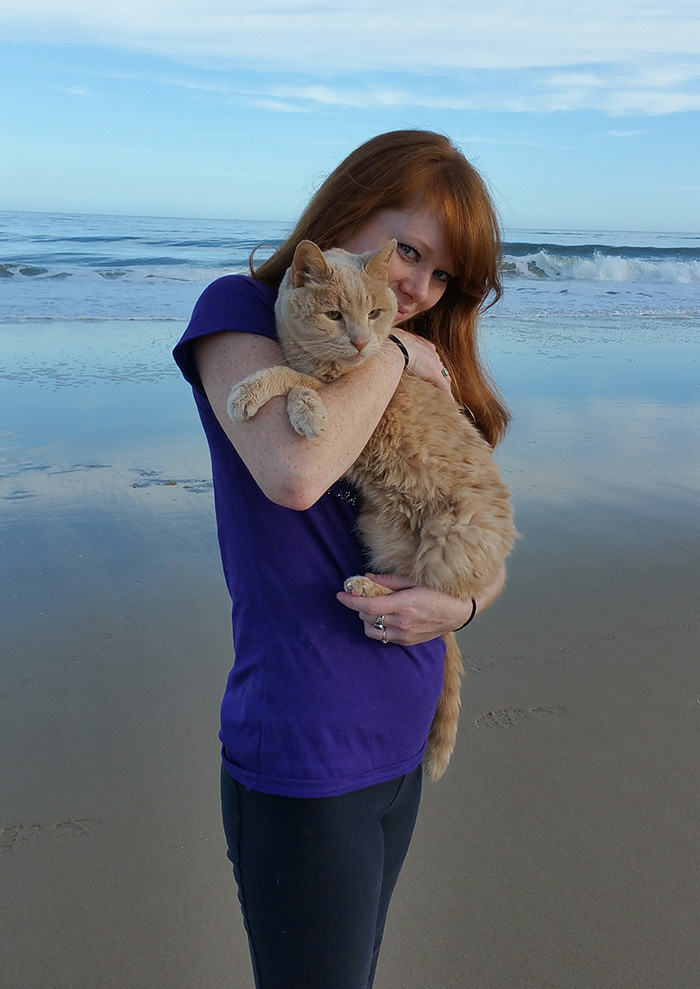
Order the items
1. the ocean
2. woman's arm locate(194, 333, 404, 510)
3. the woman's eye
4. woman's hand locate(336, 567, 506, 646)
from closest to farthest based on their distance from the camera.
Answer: woman's arm locate(194, 333, 404, 510), woman's hand locate(336, 567, 506, 646), the woman's eye, the ocean

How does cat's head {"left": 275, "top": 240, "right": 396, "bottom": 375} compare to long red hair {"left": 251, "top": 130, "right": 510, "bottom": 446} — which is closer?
cat's head {"left": 275, "top": 240, "right": 396, "bottom": 375}

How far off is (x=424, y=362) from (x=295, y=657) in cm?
101

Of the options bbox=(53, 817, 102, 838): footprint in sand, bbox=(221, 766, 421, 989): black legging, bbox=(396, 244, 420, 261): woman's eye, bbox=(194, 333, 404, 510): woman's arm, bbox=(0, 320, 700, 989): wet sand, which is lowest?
bbox=(53, 817, 102, 838): footprint in sand

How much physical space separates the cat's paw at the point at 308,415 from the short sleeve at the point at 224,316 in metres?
0.21

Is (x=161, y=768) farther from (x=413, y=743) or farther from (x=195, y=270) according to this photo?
(x=195, y=270)

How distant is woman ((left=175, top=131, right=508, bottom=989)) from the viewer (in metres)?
1.53

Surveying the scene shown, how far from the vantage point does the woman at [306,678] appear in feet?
5.01

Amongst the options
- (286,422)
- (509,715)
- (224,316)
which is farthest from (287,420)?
(509,715)

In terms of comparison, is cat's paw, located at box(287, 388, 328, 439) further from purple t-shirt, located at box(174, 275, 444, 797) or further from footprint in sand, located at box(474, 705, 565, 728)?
footprint in sand, located at box(474, 705, 565, 728)

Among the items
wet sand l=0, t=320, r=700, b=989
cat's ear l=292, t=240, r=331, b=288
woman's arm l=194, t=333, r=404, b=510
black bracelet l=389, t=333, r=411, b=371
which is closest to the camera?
woman's arm l=194, t=333, r=404, b=510

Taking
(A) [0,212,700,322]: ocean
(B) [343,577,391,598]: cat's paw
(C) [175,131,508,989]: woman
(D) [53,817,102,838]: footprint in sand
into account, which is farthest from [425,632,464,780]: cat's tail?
(A) [0,212,700,322]: ocean

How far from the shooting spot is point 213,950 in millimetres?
2561

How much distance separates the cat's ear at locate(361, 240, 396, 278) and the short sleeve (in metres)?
0.31

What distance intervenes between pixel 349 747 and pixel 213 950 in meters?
1.47
